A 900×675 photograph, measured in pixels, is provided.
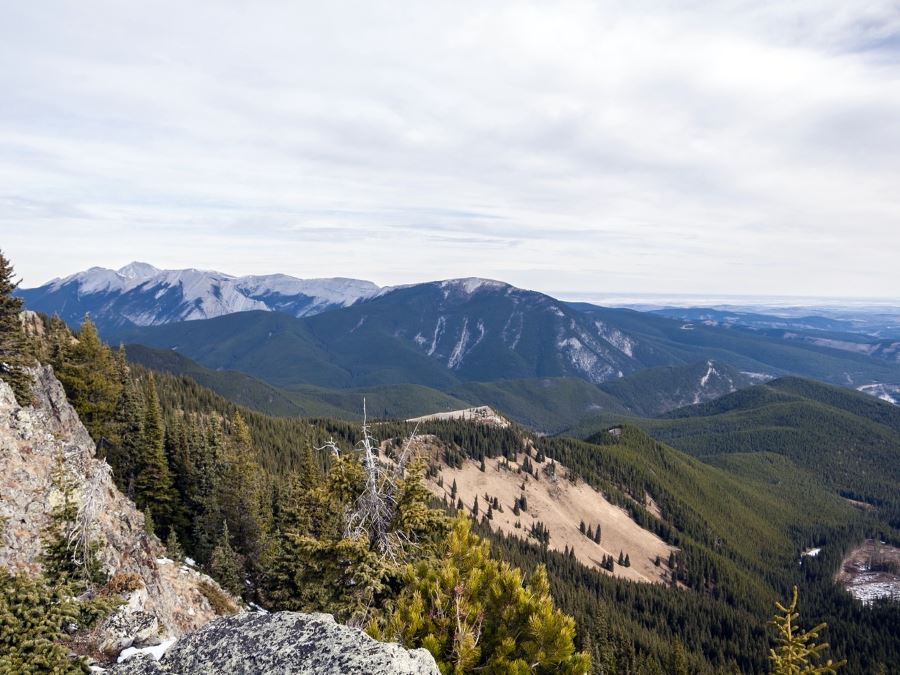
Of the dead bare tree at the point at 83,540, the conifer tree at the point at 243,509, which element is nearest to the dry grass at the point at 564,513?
the conifer tree at the point at 243,509

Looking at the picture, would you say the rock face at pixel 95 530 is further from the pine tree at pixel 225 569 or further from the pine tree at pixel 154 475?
the pine tree at pixel 154 475

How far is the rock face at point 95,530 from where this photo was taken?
1903 centimetres

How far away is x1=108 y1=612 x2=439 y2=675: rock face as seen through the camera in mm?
9164

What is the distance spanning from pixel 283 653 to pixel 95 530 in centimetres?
1438

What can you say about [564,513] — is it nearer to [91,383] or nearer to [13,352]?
[91,383]

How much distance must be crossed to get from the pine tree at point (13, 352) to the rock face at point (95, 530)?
159 centimetres

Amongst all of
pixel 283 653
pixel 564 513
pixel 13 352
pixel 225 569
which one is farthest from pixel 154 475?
pixel 564 513

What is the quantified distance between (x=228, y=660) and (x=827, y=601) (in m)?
251

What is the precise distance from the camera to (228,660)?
9.66 m

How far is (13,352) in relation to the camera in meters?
36.4

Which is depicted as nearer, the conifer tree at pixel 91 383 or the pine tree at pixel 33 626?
the pine tree at pixel 33 626

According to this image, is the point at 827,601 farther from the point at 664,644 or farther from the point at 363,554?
the point at 363,554

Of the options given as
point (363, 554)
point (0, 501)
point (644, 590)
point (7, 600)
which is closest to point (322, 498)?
point (363, 554)

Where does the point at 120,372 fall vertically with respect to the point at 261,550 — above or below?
above
